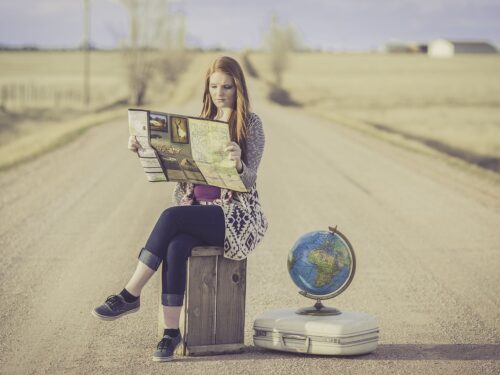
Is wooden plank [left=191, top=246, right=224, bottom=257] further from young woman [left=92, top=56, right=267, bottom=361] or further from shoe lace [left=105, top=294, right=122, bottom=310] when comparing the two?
shoe lace [left=105, top=294, right=122, bottom=310]

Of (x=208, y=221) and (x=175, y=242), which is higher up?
(x=208, y=221)

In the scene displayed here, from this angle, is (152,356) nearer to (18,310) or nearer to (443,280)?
(18,310)

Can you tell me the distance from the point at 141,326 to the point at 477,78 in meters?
80.4

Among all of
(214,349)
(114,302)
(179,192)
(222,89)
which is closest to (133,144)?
(179,192)

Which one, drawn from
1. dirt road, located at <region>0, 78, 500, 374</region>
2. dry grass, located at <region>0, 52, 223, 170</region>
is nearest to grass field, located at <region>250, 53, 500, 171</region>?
dry grass, located at <region>0, 52, 223, 170</region>

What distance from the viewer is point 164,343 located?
Answer: 520cm

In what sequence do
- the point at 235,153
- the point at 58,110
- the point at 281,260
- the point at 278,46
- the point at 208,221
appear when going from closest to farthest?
the point at 235,153 → the point at 208,221 → the point at 281,260 → the point at 58,110 → the point at 278,46

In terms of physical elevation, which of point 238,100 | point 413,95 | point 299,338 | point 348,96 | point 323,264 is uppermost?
point 238,100

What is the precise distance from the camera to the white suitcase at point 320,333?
5273mm

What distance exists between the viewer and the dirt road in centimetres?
536

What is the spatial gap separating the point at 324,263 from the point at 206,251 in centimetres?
73

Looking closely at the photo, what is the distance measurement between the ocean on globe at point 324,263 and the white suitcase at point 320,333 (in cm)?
20

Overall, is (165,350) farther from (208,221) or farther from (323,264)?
(323,264)

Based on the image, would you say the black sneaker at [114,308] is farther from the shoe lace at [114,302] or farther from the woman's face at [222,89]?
the woman's face at [222,89]
